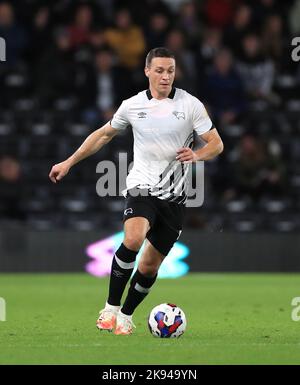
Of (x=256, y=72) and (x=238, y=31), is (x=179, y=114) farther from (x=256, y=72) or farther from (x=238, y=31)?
(x=238, y=31)

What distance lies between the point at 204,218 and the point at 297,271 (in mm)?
1601

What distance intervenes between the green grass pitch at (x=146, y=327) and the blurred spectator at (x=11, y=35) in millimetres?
3693

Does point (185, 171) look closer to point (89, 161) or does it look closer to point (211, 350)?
point (211, 350)

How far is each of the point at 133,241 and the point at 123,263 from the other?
0.25 meters

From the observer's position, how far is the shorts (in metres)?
9.70

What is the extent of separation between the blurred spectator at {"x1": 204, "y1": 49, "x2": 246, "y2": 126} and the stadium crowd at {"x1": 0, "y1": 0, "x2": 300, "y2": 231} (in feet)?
0.05

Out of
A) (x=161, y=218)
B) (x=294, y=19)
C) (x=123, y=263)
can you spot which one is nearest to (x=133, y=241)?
(x=123, y=263)

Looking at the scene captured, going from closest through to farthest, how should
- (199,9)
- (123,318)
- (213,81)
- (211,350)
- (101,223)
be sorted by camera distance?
1. (211,350)
2. (123,318)
3. (101,223)
4. (213,81)
5. (199,9)

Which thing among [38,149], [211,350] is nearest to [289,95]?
[38,149]

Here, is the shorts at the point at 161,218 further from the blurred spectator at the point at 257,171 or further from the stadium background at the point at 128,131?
the blurred spectator at the point at 257,171

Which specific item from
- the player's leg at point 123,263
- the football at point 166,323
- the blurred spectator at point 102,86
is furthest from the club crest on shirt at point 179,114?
the blurred spectator at point 102,86

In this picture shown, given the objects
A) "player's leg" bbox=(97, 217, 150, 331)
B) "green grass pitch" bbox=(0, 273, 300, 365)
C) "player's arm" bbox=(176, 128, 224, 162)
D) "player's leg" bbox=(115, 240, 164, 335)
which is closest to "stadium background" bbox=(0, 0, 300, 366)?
"green grass pitch" bbox=(0, 273, 300, 365)

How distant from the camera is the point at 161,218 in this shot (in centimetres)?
980

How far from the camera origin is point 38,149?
1888 cm
